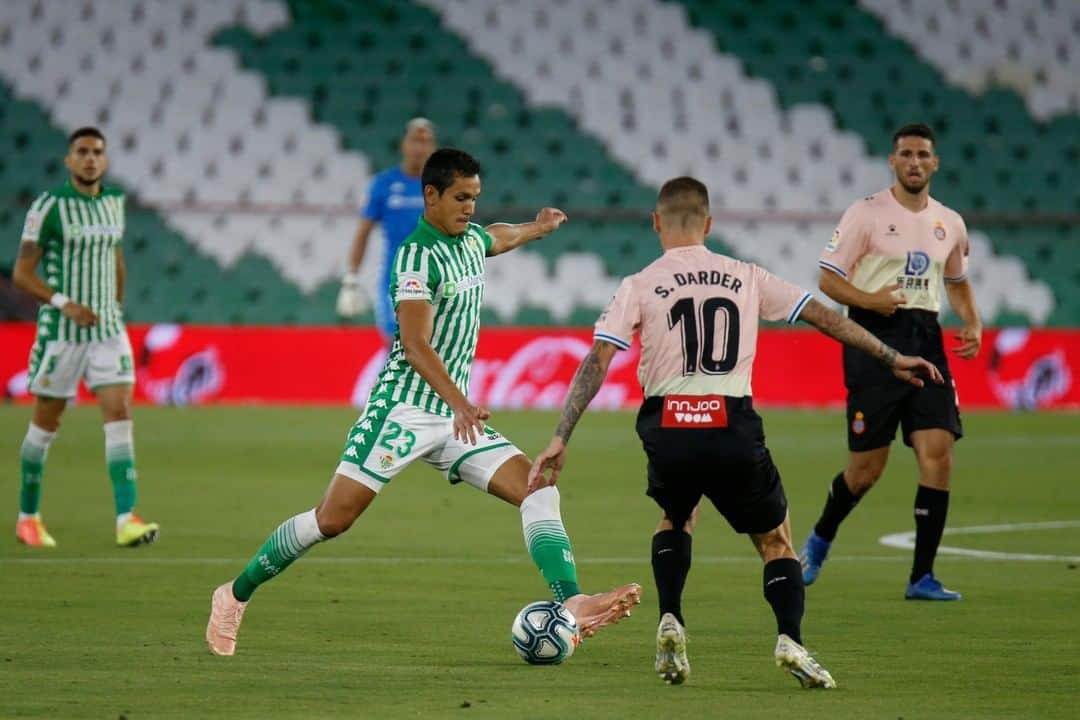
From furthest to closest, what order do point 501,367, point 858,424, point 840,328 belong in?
point 501,367
point 858,424
point 840,328

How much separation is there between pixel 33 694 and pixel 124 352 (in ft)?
16.7

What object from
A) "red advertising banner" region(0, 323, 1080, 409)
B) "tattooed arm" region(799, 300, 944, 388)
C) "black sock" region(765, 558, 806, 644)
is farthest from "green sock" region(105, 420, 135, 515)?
"red advertising banner" region(0, 323, 1080, 409)

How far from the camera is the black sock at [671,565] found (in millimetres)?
6406

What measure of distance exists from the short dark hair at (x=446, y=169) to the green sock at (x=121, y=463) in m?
4.10

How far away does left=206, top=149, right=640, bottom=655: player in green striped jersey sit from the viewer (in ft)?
22.7

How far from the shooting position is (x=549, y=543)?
7.05 m

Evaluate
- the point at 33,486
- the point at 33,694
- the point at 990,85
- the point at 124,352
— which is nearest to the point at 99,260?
the point at 124,352

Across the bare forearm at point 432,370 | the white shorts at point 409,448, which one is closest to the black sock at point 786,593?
the white shorts at point 409,448

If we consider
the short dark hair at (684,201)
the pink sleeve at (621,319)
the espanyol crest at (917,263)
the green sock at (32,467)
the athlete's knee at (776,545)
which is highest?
the espanyol crest at (917,263)

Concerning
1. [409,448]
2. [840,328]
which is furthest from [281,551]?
[840,328]

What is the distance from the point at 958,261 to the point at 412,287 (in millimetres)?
3419

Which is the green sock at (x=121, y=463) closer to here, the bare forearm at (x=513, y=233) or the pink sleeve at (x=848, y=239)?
the bare forearm at (x=513, y=233)

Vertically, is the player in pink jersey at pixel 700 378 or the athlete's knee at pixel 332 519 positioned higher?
the player in pink jersey at pixel 700 378

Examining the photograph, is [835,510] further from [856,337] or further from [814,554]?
[856,337]
